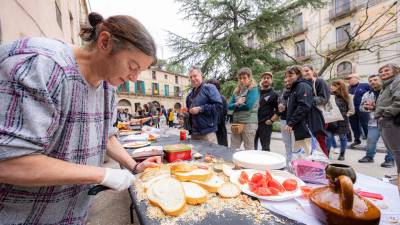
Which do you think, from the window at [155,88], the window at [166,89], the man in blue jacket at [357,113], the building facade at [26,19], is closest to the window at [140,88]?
the window at [155,88]

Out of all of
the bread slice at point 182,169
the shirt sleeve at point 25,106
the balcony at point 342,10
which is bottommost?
the bread slice at point 182,169

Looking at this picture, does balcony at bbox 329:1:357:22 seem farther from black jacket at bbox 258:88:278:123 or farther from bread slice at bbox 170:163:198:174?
bread slice at bbox 170:163:198:174

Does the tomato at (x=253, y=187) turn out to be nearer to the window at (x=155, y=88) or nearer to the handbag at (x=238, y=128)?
the handbag at (x=238, y=128)

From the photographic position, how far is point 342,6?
1623cm

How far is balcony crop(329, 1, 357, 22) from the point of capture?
15413mm

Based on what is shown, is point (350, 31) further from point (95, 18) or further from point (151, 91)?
point (151, 91)

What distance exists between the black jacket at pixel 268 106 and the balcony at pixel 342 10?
1658cm

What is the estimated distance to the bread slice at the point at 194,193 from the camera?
95cm

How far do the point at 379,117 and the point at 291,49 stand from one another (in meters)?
19.1

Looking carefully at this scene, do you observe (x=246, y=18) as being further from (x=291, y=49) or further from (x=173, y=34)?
(x=291, y=49)

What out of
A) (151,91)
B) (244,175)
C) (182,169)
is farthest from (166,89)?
(244,175)

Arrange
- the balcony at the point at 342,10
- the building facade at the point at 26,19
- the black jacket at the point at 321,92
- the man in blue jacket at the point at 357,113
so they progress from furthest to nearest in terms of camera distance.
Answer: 1. the balcony at the point at 342,10
2. the man in blue jacket at the point at 357,113
3. the black jacket at the point at 321,92
4. the building facade at the point at 26,19

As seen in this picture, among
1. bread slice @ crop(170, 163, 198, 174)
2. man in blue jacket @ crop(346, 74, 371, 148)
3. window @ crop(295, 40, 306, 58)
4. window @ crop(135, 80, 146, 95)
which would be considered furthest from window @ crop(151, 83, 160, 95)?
bread slice @ crop(170, 163, 198, 174)

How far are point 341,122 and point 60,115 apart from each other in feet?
15.2
